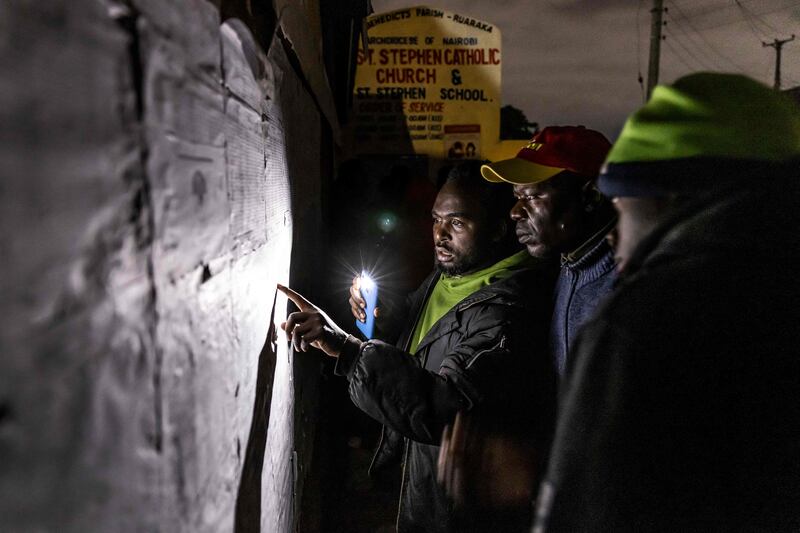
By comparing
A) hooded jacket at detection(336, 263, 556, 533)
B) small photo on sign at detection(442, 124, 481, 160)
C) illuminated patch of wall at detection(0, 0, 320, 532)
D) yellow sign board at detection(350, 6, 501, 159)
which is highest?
yellow sign board at detection(350, 6, 501, 159)

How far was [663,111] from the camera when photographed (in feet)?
3.83

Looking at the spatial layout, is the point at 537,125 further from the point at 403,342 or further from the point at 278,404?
the point at 278,404

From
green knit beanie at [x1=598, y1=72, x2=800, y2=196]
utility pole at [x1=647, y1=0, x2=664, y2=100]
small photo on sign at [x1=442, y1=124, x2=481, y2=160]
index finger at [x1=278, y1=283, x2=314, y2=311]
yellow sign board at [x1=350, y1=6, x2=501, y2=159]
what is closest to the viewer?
green knit beanie at [x1=598, y1=72, x2=800, y2=196]

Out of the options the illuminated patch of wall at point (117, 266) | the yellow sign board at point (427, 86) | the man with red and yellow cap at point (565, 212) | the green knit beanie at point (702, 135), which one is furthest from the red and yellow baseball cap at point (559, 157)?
the yellow sign board at point (427, 86)

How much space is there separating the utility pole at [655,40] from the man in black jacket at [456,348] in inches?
530

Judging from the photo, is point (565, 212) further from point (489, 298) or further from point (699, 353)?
point (699, 353)

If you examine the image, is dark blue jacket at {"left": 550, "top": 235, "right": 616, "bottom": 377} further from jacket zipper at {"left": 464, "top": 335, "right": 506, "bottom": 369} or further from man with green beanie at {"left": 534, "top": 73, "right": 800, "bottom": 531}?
man with green beanie at {"left": 534, "top": 73, "right": 800, "bottom": 531}

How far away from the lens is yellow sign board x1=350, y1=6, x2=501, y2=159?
21.5 feet

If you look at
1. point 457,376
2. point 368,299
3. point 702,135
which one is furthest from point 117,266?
point 368,299

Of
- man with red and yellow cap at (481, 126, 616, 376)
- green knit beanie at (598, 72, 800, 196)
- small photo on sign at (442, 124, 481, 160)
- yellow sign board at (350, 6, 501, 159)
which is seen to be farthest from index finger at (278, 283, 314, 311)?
small photo on sign at (442, 124, 481, 160)

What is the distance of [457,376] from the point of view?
185 centimetres

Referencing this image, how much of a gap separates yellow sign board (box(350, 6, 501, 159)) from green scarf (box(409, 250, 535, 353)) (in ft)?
14.9

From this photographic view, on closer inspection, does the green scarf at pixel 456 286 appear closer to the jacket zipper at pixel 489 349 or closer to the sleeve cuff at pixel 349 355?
the jacket zipper at pixel 489 349

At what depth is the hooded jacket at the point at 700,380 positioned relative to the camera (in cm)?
96
